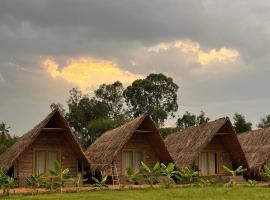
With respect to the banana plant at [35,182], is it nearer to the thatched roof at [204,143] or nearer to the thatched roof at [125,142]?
the thatched roof at [125,142]

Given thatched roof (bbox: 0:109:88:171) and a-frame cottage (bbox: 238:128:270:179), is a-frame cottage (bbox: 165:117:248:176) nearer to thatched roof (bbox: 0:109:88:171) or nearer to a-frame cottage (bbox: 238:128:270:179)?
a-frame cottage (bbox: 238:128:270:179)

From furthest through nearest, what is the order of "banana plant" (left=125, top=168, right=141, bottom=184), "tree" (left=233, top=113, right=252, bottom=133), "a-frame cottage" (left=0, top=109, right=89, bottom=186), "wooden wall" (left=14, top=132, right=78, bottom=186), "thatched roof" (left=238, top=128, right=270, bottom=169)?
"tree" (left=233, top=113, right=252, bottom=133)
"thatched roof" (left=238, top=128, right=270, bottom=169)
"wooden wall" (left=14, top=132, right=78, bottom=186)
"a-frame cottage" (left=0, top=109, right=89, bottom=186)
"banana plant" (left=125, top=168, right=141, bottom=184)

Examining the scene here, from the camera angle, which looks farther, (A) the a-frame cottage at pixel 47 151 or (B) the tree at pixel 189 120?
A: (B) the tree at pixel 189 120

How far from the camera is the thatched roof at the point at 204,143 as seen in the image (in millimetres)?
21984

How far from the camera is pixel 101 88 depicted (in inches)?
2088

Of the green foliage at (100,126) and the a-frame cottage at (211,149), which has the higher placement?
the green foliage at (100,126)

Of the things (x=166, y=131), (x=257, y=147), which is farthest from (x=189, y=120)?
(x=257, y=147)

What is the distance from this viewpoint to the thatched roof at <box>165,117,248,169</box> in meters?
22.0

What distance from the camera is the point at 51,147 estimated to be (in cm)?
2019

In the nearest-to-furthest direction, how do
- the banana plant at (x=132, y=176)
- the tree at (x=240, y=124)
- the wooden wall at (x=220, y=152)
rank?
the banana plant at (x=132, y=176) → the wooden wall at (x=220, y=152) → the tree at (x=240, y=124)

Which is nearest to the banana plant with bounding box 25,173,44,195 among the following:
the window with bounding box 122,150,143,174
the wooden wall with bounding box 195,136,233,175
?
the window with bounding box 122,150,143,174

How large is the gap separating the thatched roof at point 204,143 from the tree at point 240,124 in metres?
12.9

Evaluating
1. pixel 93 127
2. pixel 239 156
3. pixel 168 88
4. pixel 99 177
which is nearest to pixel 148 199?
pixel 99 177

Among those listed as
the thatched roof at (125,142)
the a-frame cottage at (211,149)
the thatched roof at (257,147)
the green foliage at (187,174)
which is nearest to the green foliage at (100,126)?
the thatched roof at (257,147)
